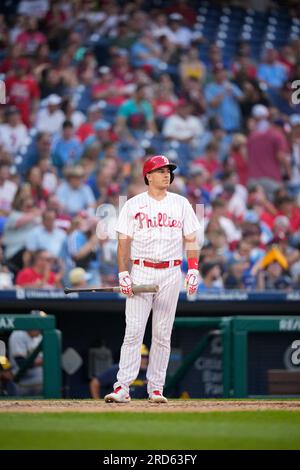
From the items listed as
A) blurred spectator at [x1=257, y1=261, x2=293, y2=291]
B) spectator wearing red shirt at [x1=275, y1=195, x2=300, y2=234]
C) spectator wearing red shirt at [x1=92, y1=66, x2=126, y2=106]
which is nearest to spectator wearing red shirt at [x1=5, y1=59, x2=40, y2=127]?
spectator wearing red shirt at [x1=92, y1=66, x2=126, y2=106]

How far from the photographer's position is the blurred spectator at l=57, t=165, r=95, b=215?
14.7 m

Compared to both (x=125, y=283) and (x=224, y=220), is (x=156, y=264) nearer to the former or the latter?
(x=125, y=283)

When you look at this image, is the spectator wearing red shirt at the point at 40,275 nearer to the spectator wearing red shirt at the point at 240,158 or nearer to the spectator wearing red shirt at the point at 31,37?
the spectator wearing red shirt at the point at 240,158

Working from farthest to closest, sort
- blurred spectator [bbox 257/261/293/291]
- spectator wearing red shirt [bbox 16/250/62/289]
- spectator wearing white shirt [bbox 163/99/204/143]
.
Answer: spectator wearing white shirt [bbox 163/99/204/143], blurred spectator [bbox 257/261/293/291], spectator wearing red shirt [bbox 16/250/62/289]

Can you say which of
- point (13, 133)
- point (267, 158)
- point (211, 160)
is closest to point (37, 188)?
point (13, 133)

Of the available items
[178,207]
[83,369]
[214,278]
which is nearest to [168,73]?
[214,278]

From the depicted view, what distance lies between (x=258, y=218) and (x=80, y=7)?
17.0 feet

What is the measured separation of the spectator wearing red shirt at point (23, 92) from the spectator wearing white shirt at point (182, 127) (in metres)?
1.92

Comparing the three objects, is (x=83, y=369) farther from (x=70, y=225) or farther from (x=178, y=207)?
(x=178, y=207)

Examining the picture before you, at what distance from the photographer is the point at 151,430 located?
22.2 ft

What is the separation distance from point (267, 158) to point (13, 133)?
141 inches

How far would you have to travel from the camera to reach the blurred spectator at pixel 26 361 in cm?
1072

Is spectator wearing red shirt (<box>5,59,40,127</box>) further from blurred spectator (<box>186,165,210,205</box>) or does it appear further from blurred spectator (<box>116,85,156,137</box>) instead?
blurred spectator (<box>186,165,210,205</box>)

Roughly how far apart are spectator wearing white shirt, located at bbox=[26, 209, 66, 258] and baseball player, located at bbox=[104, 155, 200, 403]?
540 centimetres
